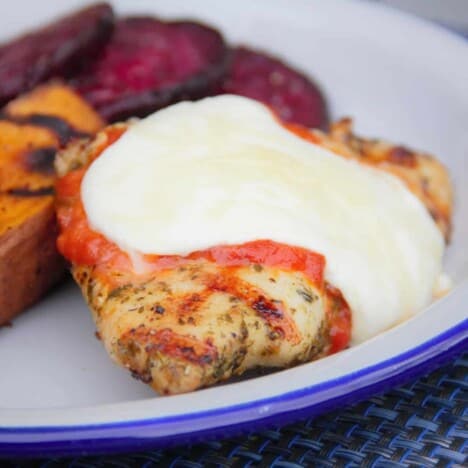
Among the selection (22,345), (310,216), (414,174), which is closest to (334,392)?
(310,216)

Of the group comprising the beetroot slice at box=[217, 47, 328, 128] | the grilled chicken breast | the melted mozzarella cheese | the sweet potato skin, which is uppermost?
the melted mozzarella cheese

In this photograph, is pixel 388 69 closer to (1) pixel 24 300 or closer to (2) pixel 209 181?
(2) pixel 209 181

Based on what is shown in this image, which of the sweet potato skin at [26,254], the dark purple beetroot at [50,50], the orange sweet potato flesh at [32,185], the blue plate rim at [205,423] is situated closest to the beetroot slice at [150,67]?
the dark purple beetroot at [50,50]

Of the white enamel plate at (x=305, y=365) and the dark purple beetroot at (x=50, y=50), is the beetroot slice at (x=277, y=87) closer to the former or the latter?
the white enamel plate at (x=305, y=365)

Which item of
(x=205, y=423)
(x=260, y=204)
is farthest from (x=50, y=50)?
(x=205, y=423)

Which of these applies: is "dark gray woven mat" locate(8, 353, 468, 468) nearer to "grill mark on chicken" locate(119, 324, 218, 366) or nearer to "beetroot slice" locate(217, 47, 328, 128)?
"grill mark on chicken" locate(119, 324, 218, 366)

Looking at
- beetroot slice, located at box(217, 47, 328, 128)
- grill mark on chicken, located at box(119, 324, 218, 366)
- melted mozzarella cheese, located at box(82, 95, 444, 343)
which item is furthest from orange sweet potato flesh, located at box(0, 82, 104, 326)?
beetroot slice, located at box(217, 47, 328, 128)
